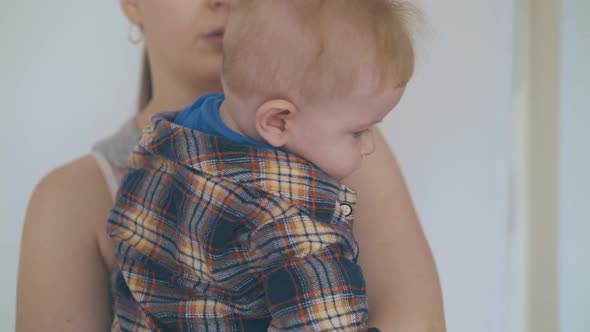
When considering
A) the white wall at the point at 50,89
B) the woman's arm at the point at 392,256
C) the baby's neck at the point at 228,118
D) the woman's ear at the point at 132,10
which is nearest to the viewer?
the baby's neck at the point at 228,118

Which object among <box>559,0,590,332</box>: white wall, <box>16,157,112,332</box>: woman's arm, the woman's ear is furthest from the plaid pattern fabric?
<box>559,0,590,332</box>: white wall

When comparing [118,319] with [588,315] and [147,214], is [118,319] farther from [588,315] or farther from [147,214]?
[588,315]

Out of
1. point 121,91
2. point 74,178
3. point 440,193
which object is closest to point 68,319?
point 74,178

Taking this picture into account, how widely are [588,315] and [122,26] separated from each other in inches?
53.4

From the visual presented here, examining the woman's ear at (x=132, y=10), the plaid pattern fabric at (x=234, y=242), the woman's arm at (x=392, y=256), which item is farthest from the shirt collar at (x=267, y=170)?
the woman's ear at (x=132, y=10)

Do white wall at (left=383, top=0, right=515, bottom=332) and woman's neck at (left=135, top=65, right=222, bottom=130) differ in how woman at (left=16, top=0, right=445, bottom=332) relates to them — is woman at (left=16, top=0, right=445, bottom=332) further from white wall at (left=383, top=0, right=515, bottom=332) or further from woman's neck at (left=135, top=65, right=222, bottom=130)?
white wall at (left=383, top=0, right=515, bottom=332)

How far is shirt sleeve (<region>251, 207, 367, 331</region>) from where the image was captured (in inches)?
32.9

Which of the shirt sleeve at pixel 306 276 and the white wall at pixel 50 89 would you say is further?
the white wall at pixel 50 89

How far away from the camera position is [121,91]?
6.12 feet

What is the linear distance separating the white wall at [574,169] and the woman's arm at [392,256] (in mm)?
409

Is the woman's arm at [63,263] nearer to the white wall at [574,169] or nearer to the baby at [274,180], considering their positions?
the baby at [274,180]

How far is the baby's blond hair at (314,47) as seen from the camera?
846 millimetres

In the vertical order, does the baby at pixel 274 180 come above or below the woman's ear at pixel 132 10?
below

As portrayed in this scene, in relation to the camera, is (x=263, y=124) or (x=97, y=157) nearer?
(x=263, y=124)
